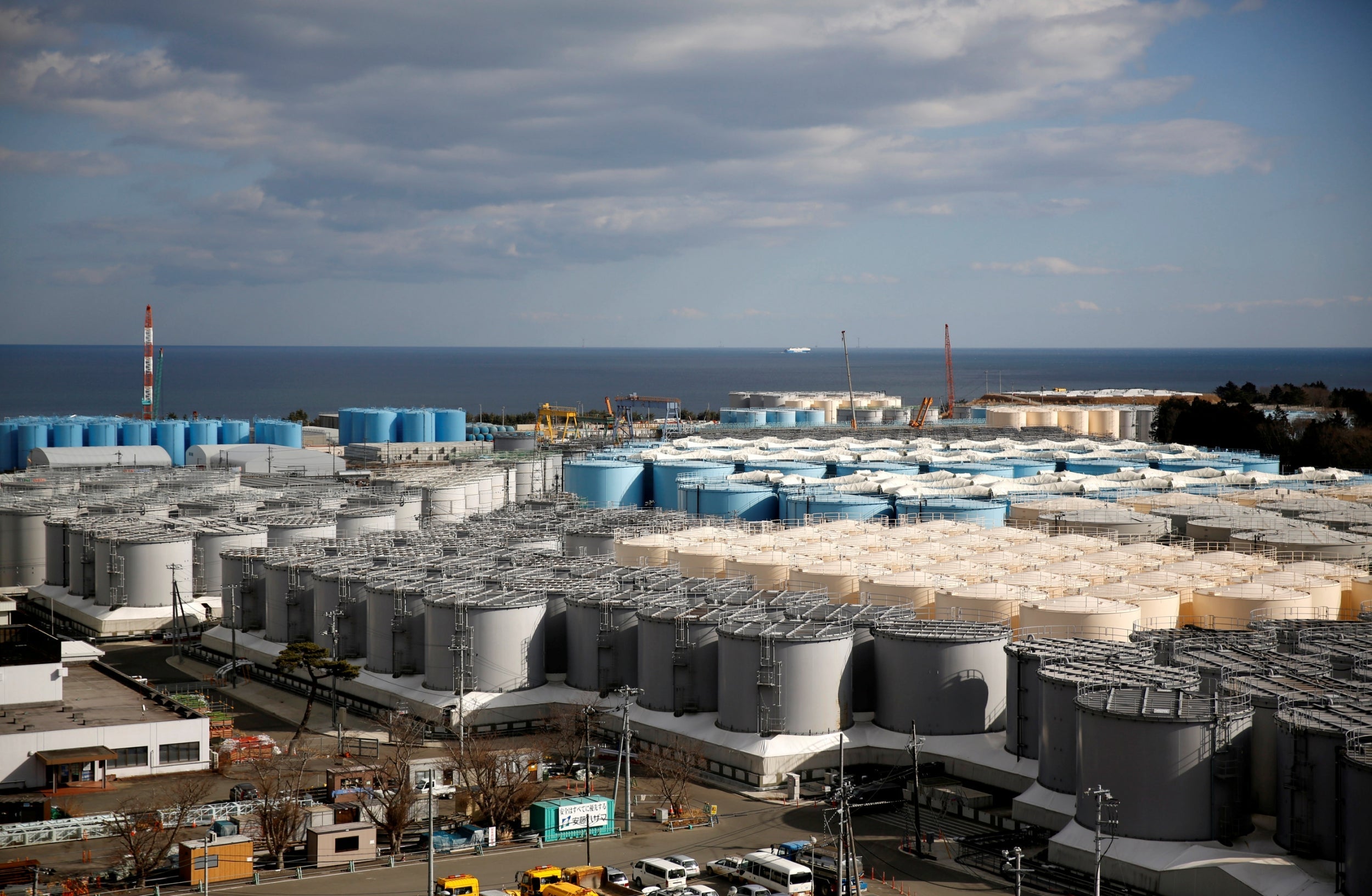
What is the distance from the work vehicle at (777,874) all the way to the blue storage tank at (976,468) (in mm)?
36667

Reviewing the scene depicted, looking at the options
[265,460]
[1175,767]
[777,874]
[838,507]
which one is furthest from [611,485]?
[1175,767]

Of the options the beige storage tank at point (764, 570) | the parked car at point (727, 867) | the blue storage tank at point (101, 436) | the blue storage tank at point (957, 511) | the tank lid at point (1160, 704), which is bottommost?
the parked car at point (727, 867)

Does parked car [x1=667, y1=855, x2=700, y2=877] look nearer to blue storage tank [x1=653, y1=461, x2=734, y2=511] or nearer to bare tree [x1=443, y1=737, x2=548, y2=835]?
bare tree [x1=443, y1=737, x2=548, y2=835]

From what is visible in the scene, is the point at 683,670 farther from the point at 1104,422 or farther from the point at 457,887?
the point at 1104,422

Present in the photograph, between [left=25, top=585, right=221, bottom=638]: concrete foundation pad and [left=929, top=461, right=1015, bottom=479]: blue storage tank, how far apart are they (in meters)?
30.4

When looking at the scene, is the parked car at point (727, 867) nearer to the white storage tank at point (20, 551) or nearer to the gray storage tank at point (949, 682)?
the gray storage tank at point (949, 682)

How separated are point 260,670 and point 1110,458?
140ft

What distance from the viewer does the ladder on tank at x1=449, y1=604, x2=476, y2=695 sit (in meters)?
29.9

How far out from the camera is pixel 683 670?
28.2 m

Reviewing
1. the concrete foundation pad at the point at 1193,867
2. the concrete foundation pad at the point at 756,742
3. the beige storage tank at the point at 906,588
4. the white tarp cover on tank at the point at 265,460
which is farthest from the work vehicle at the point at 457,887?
the white tarp cover on tank at the point at 265,460

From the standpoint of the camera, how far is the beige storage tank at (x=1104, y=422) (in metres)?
87.8

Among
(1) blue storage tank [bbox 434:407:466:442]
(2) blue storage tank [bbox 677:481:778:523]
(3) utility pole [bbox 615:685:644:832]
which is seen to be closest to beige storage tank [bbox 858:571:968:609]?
(3) utility pole [bbox 615:685:644:832]

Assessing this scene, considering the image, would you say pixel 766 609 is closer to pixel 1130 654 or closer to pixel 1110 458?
pixel 1130 654

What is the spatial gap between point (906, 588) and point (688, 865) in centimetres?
1180
